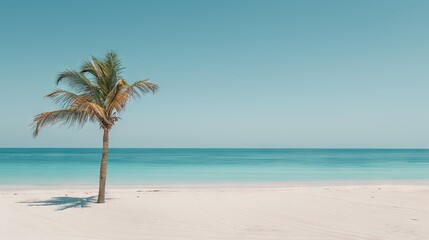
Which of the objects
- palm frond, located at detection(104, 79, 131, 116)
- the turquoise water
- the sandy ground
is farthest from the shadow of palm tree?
the turquoise water

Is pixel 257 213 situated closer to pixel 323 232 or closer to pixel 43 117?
pixel 323 232

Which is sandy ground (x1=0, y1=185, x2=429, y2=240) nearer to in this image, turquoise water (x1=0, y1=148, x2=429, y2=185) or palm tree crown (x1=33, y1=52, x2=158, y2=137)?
palm tree crown (x1=33, y1=52, x2=158, y2=137)

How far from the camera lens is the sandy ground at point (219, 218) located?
25.5 feet

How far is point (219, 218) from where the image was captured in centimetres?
959

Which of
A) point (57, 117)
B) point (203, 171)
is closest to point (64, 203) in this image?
point (57, 117)

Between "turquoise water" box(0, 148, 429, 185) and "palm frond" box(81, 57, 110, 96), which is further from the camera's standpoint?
"turquoise water" box(0, 148, 429, 185)

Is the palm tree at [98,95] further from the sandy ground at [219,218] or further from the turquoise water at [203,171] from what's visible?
the turquoise water at [203,171]

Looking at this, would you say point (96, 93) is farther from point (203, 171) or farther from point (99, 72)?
point (203, 171)

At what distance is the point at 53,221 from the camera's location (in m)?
8.95

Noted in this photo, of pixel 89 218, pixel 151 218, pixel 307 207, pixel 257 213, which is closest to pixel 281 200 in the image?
pixel 307 207

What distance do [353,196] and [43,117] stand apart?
12846 millimetres

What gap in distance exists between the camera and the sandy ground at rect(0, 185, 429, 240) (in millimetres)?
7773

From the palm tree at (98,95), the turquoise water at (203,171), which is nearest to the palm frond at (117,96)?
the palm tree at (98,95)

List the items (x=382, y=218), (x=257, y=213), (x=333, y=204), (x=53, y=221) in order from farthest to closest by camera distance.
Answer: (x=333, y=204) < (x=257, y=213) < (x=382, y=218) < (x=53, y=221)
